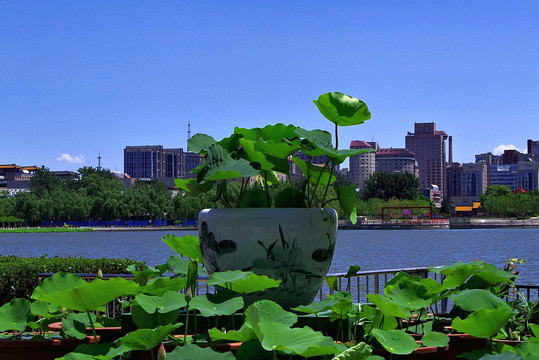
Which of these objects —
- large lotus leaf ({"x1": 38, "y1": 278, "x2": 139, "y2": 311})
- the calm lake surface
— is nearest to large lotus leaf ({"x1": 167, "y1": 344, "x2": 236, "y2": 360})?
large lotus leaf ({"x1": 38, "y1": 278, "x2": 139, "y2": 311})

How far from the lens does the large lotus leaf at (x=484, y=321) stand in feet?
5.27

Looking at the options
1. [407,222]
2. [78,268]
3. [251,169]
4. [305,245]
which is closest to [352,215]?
[305,245]

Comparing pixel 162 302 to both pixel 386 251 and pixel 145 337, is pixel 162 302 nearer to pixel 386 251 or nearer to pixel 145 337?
pixel 145 337

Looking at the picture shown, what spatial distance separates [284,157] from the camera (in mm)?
2342

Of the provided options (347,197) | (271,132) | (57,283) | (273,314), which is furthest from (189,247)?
(273,314)

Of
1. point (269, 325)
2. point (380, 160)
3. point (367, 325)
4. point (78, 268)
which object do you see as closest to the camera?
point (269, 325)

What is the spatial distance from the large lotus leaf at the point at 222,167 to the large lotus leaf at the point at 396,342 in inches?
31.6

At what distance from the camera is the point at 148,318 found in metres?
1.78

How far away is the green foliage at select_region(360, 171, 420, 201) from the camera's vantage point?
11681cm

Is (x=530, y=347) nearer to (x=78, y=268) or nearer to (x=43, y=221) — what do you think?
(x=78, y=268)

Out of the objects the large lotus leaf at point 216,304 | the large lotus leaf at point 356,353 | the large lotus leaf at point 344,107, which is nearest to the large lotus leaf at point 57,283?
the large lotus leaf at point 216,304

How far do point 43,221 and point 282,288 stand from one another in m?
104

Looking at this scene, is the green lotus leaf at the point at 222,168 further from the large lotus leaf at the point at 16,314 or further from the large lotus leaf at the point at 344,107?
the large lotus leaf at the point at 16,314

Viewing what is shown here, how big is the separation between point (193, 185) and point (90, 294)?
1239 mm
